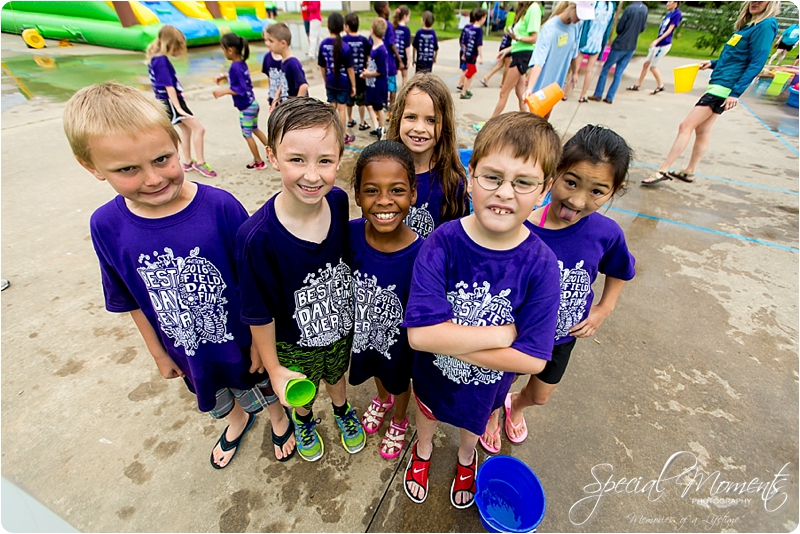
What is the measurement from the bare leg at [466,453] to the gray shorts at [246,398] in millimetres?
961

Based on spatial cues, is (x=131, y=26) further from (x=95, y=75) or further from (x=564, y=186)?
Result: (x=564, y=186)

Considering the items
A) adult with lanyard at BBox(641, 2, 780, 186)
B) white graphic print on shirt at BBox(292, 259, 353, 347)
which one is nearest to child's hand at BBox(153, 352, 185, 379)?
white graphic print on shirt at BBox(292, 259, 353, 347)

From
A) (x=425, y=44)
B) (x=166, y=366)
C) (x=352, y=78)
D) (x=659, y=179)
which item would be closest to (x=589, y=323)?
(x=166, y=366)

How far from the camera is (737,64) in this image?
A: 391 centimetres

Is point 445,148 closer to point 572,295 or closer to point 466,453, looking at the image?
point 572,295

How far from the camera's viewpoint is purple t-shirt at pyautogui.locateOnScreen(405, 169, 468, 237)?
1.88m

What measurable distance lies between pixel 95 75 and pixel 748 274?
39.5ft

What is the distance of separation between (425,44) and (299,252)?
A: 7.12 metres

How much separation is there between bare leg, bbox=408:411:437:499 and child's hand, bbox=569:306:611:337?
30.8 inches

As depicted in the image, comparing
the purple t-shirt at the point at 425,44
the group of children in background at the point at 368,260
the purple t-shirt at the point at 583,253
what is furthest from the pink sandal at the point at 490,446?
the purple t-shirt at the point at 425,44

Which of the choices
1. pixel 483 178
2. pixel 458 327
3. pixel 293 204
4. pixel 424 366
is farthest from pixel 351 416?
pixel 483 178

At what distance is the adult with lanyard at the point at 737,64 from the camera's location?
3.59 meters

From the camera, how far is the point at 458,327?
1.22 m

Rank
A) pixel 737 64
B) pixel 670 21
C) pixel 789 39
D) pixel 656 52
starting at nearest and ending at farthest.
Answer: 1. pixel 737 64
2. pixel 670 21
3. pixel 656 52
4. pixel 789 39
